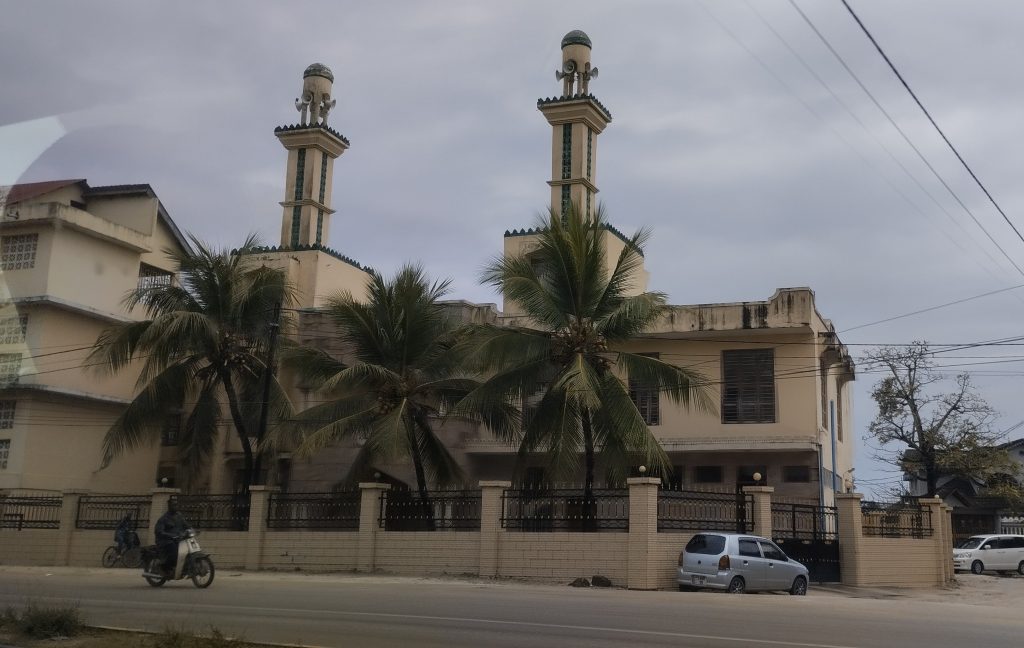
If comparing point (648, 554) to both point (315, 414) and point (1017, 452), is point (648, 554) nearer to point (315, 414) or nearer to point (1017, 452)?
point (315, 414)

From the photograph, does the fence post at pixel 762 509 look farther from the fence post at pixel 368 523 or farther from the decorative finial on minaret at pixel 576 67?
the decorative finial on minaret at pixel 576 67

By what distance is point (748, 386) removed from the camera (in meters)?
28.4

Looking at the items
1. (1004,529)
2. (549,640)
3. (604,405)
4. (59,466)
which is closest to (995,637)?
(549,640)

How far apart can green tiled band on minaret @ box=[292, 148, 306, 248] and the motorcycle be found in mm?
18915

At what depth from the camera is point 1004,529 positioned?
4375 cm

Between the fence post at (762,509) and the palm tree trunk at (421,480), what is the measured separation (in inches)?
271

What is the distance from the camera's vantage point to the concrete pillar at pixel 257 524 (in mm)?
23922

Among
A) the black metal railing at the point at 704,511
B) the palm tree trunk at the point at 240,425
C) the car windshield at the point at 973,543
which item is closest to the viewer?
the black metal railing at the point at 704,511

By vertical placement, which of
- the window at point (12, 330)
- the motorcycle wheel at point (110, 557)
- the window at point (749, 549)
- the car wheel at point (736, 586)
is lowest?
the motorcycle wheel at point (110, 557)

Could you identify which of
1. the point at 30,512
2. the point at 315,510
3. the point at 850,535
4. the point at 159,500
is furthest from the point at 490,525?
the point at 30,512

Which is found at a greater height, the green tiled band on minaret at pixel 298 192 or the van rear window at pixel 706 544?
the green tiled band on minaret at pixel 298 192

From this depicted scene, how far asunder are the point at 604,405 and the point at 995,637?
10.9 metres

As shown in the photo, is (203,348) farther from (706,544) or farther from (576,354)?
(706,544)

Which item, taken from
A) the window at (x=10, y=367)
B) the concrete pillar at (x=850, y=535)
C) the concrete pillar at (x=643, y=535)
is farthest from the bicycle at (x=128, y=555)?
the concrete pillar at (x=850, y=535)
